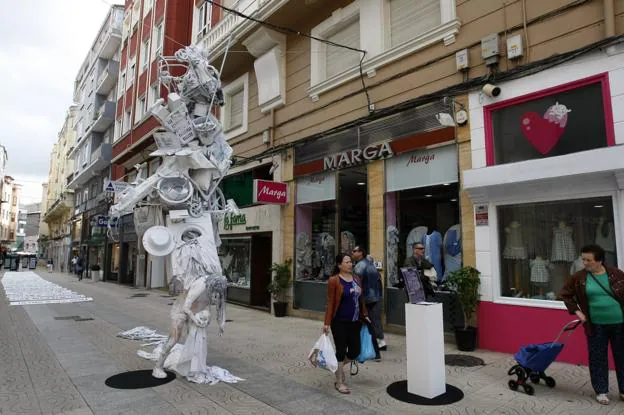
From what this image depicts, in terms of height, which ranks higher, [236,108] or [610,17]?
[236,108]

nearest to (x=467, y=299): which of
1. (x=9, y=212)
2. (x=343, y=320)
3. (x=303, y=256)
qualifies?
(x=343, y=320)

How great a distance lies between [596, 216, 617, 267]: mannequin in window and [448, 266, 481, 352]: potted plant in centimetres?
188

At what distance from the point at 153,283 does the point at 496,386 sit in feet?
62.6

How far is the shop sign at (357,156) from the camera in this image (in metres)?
9.39

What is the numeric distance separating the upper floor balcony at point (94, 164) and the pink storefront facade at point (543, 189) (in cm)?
2838

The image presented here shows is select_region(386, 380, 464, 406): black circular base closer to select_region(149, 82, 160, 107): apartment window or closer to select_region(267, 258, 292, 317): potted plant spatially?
select_region(267, 258, 292, 317): potted plant

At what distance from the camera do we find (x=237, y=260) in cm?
1480

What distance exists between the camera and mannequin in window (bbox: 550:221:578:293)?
6.78 metres

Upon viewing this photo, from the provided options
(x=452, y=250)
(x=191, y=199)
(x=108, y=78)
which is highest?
(x=108, y=78)

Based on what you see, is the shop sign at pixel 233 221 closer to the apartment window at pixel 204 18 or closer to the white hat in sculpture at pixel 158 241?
the apartment window at pixel 204 18

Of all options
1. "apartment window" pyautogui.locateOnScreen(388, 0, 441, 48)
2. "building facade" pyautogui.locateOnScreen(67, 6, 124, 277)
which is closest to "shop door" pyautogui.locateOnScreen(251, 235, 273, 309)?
"apartment window" pyautogui.locateOnScreen(388, 0, 441, 48)

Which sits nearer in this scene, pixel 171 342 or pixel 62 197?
pixel 171 342

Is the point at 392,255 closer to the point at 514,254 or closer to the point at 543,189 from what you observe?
the point at 514,254

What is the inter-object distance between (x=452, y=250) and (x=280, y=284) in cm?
510
